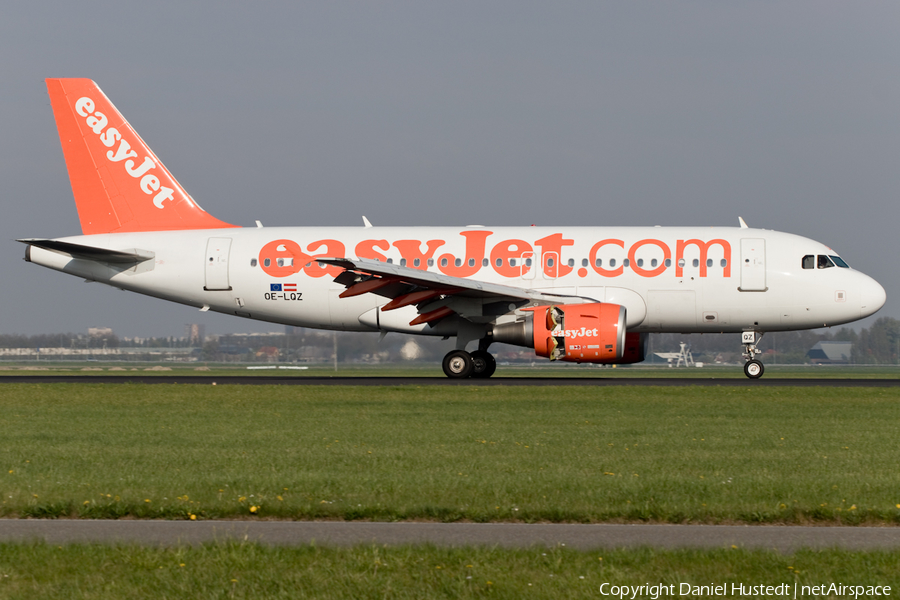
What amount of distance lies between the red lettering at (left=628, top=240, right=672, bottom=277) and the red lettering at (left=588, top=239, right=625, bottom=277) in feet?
1.05

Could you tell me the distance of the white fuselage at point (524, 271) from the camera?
27719mm

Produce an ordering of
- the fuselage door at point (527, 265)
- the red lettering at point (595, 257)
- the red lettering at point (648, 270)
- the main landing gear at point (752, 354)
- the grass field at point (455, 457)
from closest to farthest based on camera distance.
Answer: the grass field at point (455, 457), the red lettering at point (648, 270), the red lettering at point (595, 257), the fuselage door at point (527, 265), the main landing gear at point (752, 354)

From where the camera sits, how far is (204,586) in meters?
6.29

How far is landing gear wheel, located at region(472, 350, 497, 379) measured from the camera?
93.6 ft

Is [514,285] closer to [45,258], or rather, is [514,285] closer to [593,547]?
[45,258]

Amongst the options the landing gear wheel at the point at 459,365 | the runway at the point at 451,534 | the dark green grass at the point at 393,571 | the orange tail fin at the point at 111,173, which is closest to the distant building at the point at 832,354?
the landing gear wheel at the point at 459,365

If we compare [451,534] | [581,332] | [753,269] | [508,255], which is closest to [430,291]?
[508,255]

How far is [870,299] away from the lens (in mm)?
27750

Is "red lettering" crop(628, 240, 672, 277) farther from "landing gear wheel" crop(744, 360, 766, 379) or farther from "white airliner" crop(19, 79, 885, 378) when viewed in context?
"landing gear wheel" crop(744, 360, 766, 379)

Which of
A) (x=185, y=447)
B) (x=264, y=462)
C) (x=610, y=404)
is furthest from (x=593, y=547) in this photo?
(x=610, y=404)

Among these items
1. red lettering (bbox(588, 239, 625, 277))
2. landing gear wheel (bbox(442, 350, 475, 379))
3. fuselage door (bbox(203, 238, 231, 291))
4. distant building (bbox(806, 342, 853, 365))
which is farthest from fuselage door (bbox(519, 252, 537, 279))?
distant building (bbox(806, 342, 853, 365))

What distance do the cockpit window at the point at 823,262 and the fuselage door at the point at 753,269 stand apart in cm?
163

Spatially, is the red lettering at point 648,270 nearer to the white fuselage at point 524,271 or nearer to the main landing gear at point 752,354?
the white fuselage at point 524,271

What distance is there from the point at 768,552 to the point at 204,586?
393 cm
